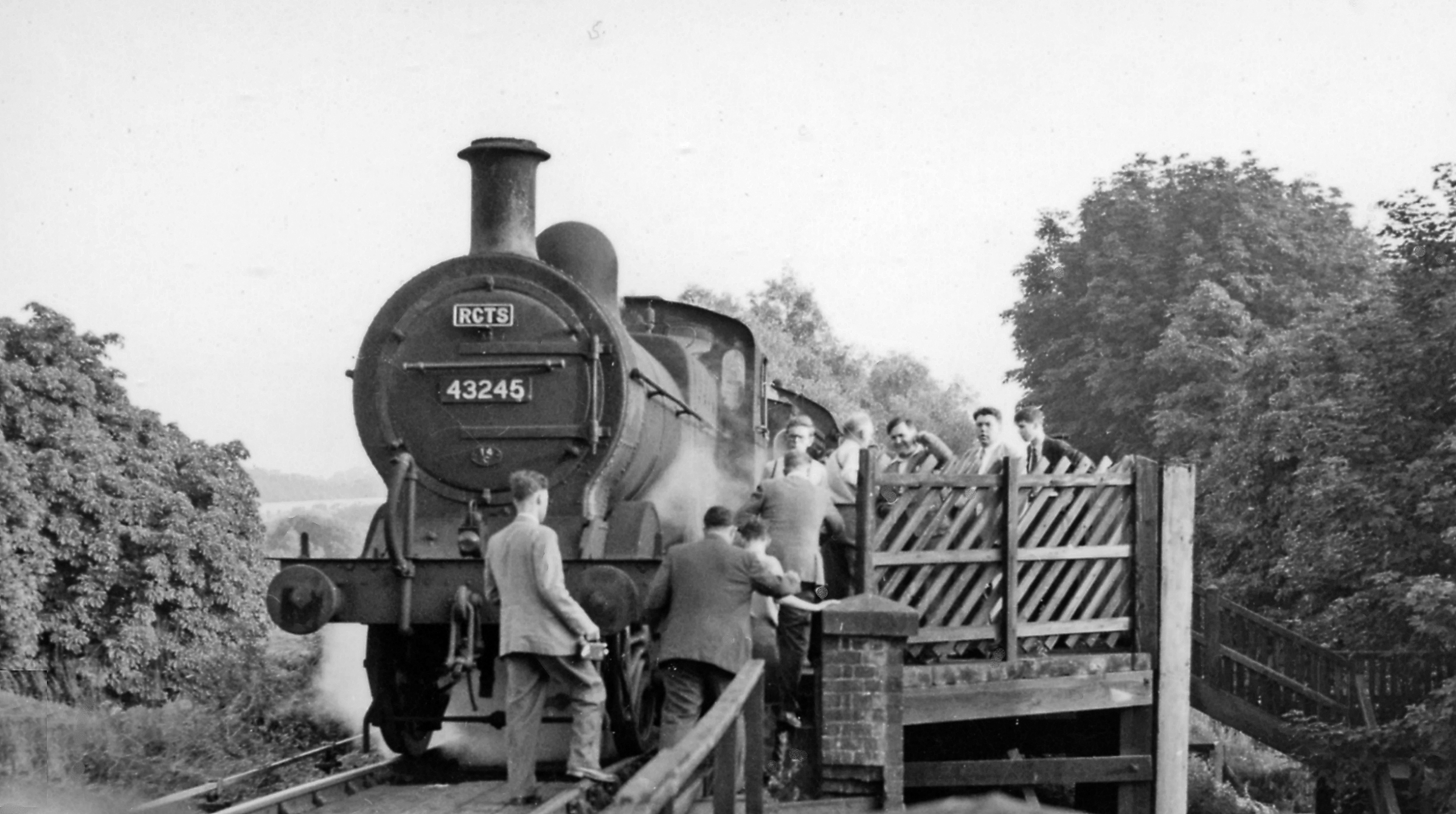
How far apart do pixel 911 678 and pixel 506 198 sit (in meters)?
3.64

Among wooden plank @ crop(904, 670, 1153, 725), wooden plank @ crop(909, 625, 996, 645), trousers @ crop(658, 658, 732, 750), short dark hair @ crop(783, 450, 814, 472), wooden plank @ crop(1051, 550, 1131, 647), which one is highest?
short dark hair @ crop(783, 450, 814, 472)

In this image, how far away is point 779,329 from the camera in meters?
50.2

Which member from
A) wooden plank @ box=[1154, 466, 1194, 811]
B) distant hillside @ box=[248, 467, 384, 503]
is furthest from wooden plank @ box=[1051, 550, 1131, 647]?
distant hillside @ box=[248, 467, 384, 503]

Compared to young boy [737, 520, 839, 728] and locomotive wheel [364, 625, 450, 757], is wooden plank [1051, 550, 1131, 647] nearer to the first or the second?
young boy [737, 520, 839, 728]

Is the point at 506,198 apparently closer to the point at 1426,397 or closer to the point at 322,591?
the point at 322,591

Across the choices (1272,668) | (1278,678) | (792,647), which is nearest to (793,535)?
(792,647)

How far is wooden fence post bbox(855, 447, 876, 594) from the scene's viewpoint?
9352mm

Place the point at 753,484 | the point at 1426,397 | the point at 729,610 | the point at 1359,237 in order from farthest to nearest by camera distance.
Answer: the point at 1359,237 → the point at 1426,397 → the point at 753,484 → the point at 729,610

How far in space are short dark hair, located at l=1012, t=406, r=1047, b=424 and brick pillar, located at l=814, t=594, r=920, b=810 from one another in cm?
260

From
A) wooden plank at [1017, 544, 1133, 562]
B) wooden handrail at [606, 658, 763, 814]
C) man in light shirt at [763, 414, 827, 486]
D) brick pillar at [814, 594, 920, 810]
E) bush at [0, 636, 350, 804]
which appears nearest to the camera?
wooden handrail at [606, 658, 763, 814]

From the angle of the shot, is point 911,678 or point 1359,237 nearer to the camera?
point 911,678

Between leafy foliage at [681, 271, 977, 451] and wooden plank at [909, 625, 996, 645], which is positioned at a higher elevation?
leafy foliage at [681, 271, 977, 451]

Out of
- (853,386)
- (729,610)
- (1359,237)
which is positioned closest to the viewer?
(729,610)

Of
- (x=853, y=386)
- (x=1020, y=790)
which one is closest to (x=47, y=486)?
(x=1020, y=790)
